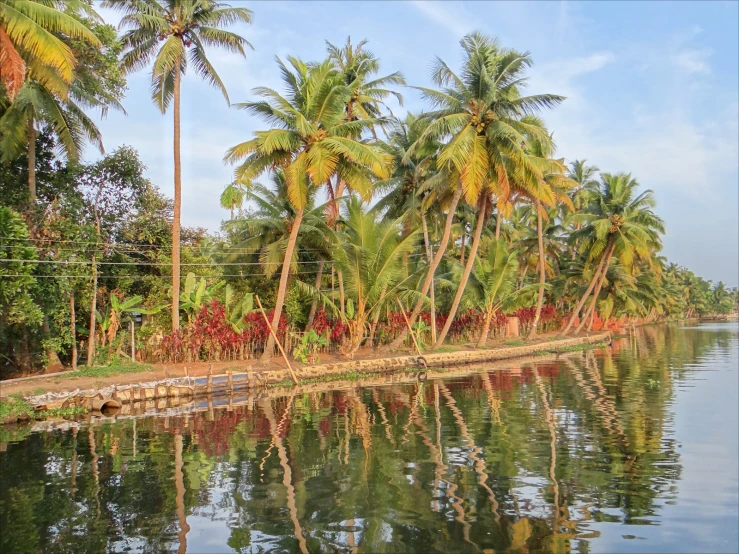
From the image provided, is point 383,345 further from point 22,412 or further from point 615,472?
point 615,472

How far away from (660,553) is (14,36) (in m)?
14.7

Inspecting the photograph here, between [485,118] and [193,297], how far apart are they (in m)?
13.0

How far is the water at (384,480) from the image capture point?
661 centimetres

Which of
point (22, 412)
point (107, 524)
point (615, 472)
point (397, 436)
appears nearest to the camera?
point (107, 524)

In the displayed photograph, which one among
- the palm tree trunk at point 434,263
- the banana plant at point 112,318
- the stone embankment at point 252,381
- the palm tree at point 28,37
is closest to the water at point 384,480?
the stone embankment at point 252,381

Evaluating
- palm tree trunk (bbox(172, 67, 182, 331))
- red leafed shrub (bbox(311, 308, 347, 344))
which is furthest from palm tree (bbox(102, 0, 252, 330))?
red leafed shrub (bbox(311, 308, 347, 344))

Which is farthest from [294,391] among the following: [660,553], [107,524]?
[660,553]

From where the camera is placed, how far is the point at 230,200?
27031 mm

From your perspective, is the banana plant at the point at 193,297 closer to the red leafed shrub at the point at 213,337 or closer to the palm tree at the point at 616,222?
the red leafed shrub at the point at 213,337

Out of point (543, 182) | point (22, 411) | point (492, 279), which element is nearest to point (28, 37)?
point (22, 411)

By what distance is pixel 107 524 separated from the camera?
283 inches

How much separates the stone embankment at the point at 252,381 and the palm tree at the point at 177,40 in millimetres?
2806

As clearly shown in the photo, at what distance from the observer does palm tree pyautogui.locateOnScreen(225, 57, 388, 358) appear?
20.1 meters

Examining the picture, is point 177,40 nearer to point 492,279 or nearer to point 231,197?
point 231,197
